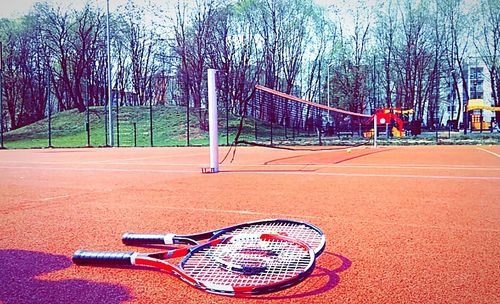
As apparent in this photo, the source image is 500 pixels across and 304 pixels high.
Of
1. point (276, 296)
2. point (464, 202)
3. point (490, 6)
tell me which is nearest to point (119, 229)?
point (276, 296)

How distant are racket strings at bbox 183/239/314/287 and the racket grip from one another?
22.7 inches

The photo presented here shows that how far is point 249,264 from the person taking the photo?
262 centimetres

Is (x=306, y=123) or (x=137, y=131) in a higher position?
(x=306, y=123)

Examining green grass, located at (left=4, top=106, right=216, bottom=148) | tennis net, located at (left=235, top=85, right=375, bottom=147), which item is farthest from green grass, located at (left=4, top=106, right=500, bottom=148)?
tennis net, located at (left=235, top=85, right=375, bottom=147)

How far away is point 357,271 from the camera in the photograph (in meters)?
2.71

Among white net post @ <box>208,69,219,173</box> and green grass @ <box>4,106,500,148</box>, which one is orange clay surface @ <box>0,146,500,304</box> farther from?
green grass @ <box>4,106,500,148</box>

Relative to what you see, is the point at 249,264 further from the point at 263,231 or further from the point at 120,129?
the point at 120,129

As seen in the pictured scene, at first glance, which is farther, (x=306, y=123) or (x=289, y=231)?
(x=306, y=123)

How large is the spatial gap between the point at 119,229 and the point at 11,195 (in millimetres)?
3444

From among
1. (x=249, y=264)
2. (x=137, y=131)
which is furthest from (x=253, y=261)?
(x=137, y=131)

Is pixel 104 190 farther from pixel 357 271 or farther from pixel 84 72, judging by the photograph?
pixel 84 72

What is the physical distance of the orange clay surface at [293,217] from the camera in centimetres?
242

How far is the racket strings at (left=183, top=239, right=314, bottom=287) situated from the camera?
2369 millimetres

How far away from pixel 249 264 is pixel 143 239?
1.07 m
